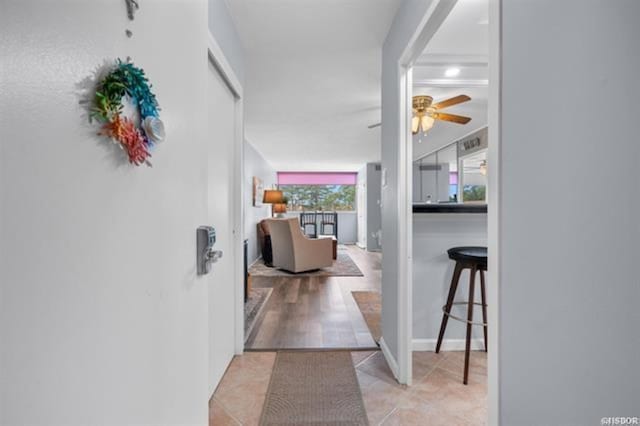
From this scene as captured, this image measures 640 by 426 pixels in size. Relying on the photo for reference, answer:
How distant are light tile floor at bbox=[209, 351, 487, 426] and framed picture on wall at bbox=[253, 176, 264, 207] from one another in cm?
443

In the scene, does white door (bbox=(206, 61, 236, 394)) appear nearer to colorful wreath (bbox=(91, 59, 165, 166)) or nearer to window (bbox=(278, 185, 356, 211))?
colorful wreath (bbox=(91, 59, 165, 166))

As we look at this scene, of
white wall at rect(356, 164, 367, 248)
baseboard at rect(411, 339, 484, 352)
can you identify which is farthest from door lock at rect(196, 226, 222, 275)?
white wall at rect(356, 164, 367, 248)

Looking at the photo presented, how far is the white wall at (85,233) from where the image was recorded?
0.41m

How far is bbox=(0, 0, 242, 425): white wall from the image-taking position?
41cm

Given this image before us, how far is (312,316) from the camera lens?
2994 millimetres

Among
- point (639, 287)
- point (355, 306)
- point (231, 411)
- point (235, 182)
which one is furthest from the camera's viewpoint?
point (355, 306)

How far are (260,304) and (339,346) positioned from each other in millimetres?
1330

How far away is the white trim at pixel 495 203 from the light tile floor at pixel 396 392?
81 cm

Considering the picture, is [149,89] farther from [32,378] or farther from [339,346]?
[339,346]

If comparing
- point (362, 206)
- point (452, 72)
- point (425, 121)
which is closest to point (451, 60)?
point (452, 72)

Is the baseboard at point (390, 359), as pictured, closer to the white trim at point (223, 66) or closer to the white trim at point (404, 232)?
the white trim at point (404, 232)

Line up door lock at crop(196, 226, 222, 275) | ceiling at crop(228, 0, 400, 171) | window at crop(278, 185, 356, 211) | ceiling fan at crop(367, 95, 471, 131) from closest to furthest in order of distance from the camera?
1. door lock at crop(196, 226, 222, 275)
2. ceiling at crop(228, 0, 400, 171)
3. ceiling fan at crop(367, 95, 471, 131)
4. window at crop(278, 185, 356, 211)

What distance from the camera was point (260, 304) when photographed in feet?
11.0

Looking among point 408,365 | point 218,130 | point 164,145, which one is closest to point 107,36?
point 164,145
